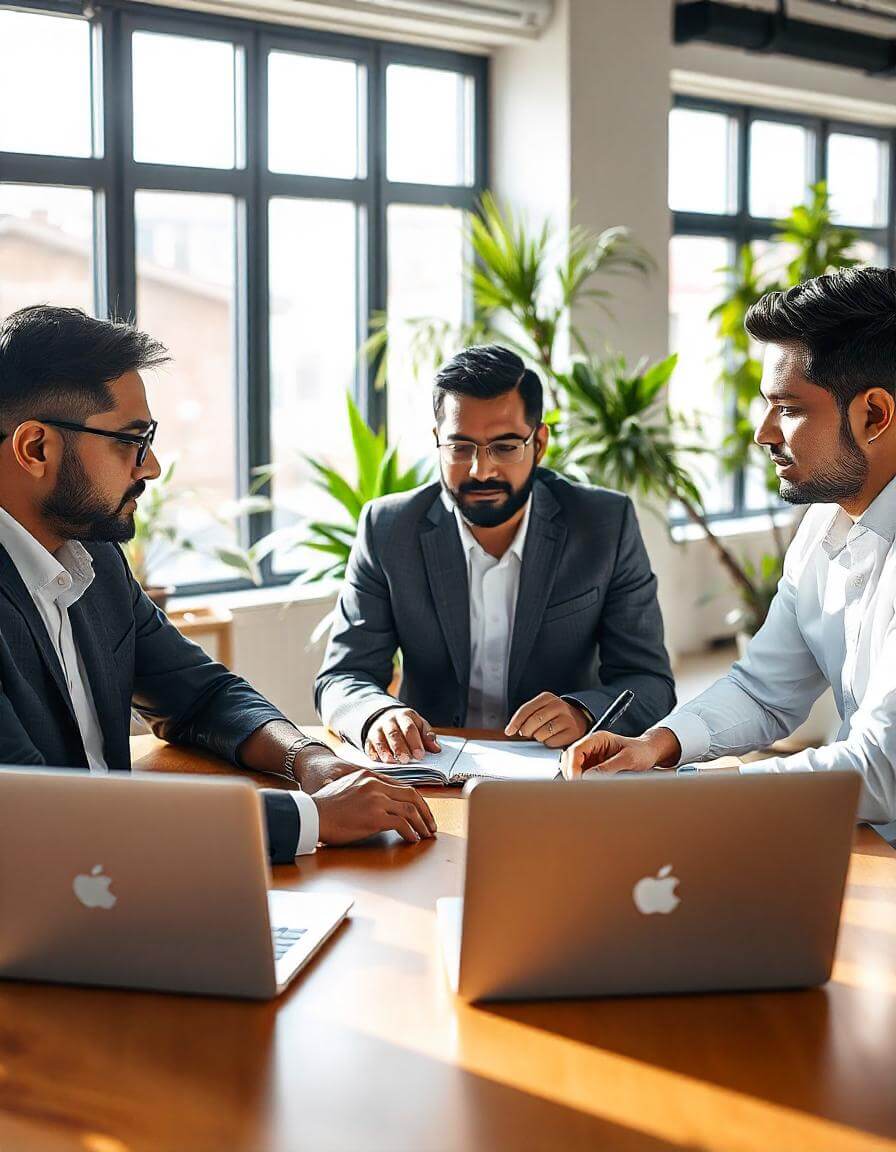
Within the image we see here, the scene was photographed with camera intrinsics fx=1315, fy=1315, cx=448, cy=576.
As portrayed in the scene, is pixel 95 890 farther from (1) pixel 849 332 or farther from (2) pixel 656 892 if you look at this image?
(1) pixel 849 332

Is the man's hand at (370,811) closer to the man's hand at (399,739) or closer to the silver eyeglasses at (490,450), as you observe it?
the man's hand at (399,739)

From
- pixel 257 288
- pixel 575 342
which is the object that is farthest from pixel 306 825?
pixel 575 342

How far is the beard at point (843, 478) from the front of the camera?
7.24 feet

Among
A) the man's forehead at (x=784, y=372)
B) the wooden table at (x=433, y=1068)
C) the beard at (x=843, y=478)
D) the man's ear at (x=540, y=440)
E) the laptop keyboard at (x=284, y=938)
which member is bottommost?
the wooden table at (x=433, y=1068)

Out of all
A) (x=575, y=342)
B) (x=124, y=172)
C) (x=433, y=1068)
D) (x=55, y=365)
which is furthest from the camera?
(x=575, y=342)

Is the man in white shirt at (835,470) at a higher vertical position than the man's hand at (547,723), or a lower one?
higher

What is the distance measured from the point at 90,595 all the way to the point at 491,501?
0.86 metres

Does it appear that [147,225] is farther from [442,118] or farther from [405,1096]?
[405,1096]

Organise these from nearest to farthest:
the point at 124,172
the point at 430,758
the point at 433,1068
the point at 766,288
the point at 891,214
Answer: the point at 433,1068 → the point at 430,758 → the point at 124,172 → the point at 766,288 → the point at 891,214

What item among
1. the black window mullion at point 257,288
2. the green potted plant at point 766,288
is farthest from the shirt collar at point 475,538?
the green potted plant at point 766,288

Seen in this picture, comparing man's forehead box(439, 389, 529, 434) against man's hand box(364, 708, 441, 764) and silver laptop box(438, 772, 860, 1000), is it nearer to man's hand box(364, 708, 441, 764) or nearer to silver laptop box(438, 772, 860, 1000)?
man's hand box(364, 708, 441, 764)

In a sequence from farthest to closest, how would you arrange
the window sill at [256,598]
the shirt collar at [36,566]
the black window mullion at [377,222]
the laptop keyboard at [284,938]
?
the black window mullion at [377,222] → the window sill at [256,598] → the shirt collar at [36,566] → the laptop keyboard at [284,938]

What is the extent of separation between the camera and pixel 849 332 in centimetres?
218

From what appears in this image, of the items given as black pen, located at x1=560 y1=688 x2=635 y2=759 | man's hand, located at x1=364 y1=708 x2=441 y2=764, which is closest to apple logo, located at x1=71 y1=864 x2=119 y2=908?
man's hand, located at x1=364 y1=708 x2=441 y2=764
